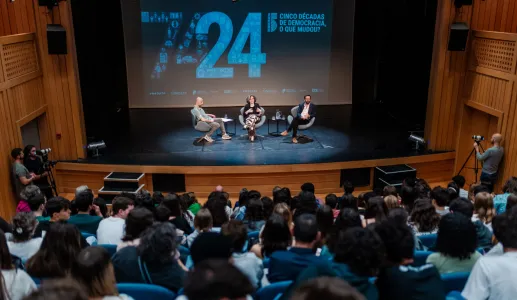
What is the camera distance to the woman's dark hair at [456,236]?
108 inches

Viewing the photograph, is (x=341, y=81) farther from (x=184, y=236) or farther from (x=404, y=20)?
(x=184, y=236)

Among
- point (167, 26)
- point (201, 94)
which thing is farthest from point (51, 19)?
point (201, 94)

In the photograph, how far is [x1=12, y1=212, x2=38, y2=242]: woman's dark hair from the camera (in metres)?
3.35

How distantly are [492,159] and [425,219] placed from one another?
11.8 feet

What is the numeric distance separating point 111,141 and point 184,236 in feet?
18.6

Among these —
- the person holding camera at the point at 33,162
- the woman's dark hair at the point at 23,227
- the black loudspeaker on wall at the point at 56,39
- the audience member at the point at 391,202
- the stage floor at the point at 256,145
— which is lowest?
the stage floor at the point at 256,145

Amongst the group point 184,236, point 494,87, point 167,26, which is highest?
point 167,26

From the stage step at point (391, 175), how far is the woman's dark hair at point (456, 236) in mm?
4796

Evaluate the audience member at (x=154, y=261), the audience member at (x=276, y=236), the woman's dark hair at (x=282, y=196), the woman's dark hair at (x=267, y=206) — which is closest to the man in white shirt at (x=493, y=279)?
the audience member at (x=276, y=236)

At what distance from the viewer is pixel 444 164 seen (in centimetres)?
839

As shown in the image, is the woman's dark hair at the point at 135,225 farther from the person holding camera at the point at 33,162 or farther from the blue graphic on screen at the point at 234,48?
the blue graphic on screen at the point at 234,48

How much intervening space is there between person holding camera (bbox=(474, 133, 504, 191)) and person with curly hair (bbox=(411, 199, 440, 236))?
3.46 meters

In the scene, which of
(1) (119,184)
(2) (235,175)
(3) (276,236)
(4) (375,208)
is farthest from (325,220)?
(1) (119,184)

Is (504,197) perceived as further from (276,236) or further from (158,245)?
(158,245)
